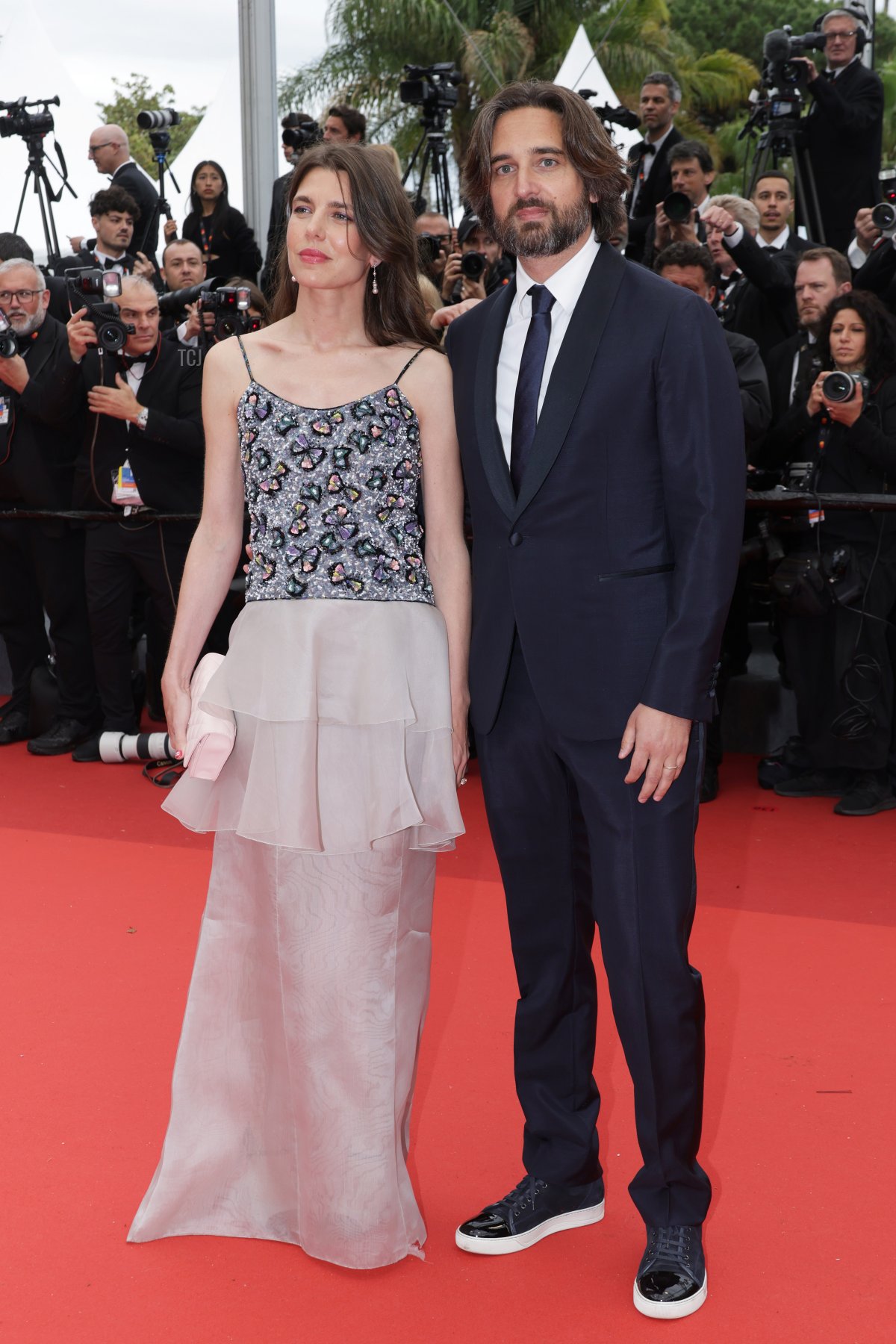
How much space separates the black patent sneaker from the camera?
7.09 feet

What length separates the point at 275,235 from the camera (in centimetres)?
455

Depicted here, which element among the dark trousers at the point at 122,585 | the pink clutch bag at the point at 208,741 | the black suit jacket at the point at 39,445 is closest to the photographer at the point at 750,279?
the dark trousers at the point at 122,585

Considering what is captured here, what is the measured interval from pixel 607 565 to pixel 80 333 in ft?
12.0

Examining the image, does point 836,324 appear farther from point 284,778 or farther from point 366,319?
point 284,778

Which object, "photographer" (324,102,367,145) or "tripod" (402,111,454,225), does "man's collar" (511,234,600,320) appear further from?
"tripod" (402,111,454,225)

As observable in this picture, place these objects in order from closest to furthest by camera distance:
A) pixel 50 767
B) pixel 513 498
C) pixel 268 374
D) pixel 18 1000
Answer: pixel 513 498
pixel 268 374
pixel 18 1000
pixel 50 767

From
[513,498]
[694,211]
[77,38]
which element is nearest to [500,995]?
[513,498]

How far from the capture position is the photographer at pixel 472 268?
17.2ft

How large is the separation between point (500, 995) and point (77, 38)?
29.3 ft

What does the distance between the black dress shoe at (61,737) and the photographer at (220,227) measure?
2810 mm

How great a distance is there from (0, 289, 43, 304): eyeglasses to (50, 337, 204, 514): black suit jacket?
52 cm

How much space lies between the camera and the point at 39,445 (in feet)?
18.6

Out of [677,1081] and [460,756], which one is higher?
[460,756]

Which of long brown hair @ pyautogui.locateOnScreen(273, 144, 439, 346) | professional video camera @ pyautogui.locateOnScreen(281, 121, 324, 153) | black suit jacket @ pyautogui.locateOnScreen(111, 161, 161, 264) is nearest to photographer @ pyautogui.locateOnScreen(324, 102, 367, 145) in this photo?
professional video camera @ pyautogui.locateOnScreen(281, 121, 324, 153)
